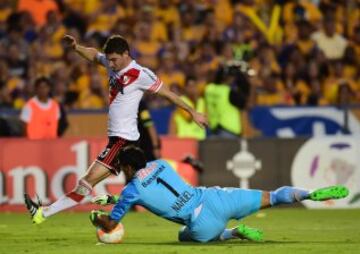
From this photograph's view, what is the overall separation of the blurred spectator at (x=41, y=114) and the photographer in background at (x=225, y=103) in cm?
273

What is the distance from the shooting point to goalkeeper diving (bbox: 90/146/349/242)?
494 inches

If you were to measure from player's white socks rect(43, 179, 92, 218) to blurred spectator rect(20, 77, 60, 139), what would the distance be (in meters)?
4.87

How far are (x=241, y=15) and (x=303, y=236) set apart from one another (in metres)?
10.4

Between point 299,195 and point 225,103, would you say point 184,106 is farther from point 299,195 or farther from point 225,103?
point 225,103

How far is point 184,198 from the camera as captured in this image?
41.6ft

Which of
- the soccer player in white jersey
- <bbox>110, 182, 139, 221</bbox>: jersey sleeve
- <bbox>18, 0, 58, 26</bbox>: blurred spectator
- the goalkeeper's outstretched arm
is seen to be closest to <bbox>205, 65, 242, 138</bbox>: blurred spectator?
<bbox>18, 0, 58, 26</bbox>: blurred spectator

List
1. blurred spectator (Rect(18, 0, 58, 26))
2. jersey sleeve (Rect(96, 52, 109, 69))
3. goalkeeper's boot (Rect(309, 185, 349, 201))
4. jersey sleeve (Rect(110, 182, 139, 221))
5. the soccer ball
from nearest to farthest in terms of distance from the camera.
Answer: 1. jersey sleeve (Rect(110, 182, 139, 221))
2. goalkeeper's boot (Rect(309, 185, 349, 201))
3. the soccer ball
4. jersey sleeve (Rect(96, 52, 109, 69))
5. blurred spectator (Rect(18, 0, 58, 26))

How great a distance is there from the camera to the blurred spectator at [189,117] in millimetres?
20078

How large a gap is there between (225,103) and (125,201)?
8.32 metres

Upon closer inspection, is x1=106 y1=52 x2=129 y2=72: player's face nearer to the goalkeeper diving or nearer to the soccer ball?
the goalkeeper diving

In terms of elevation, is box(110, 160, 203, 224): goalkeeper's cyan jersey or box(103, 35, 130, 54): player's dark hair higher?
box(103, 35, 130, 54): player's dark hair

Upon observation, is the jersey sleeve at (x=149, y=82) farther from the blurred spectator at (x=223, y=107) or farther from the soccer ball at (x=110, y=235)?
the blurred spectator at (x=223, y=107)

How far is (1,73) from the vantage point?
21938 millimetres

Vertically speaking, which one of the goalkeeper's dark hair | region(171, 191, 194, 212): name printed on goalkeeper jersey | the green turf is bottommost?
the green turf
